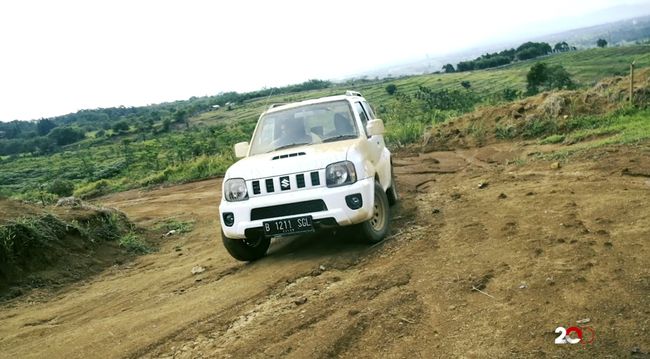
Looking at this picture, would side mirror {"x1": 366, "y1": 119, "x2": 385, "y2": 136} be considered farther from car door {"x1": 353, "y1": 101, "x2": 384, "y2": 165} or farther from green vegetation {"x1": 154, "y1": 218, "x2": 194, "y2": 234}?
green vegetation {"x1": 154, "y1": 218, "x2": 194, "y2": 234}

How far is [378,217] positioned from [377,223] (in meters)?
0.08

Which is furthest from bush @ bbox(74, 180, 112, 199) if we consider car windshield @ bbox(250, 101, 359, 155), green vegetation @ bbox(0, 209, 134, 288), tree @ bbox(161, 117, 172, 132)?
tree @ bbox(161, 117, 172, 132)

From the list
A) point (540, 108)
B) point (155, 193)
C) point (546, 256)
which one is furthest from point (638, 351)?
point (155, 193)

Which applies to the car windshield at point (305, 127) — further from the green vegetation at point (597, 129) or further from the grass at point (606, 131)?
the green vegetation at point (597, 129)

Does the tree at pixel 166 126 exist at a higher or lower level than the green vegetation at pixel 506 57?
lower

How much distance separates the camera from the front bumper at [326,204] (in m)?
5.79

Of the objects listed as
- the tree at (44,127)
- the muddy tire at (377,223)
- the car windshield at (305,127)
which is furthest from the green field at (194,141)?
the tree at (44,127)

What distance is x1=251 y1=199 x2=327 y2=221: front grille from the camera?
5852mm

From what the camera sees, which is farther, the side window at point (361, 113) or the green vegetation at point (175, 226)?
the green vegetation at point (175, 226)

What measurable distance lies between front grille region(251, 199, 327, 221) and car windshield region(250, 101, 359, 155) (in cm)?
127

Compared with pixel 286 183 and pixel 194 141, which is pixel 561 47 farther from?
pixel 286 183

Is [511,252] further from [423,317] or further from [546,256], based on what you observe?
[423,317]

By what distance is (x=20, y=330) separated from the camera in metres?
5.36

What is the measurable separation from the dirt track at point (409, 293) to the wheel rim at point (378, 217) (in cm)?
22
